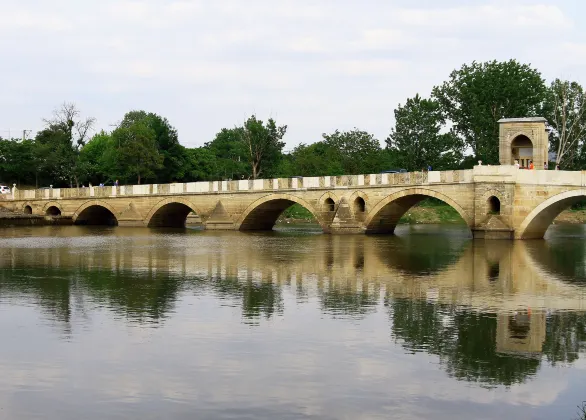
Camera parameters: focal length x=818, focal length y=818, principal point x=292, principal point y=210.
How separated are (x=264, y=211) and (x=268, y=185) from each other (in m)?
3.07

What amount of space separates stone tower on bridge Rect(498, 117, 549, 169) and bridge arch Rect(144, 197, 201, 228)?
19.3m

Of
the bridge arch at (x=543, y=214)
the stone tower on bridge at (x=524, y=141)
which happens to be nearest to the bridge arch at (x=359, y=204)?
the stone tower on bridge at (x=524, y=141)

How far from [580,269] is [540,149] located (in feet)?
60.2

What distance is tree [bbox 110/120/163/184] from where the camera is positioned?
2795 inches

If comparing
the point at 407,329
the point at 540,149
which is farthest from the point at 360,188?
the point at 407,329

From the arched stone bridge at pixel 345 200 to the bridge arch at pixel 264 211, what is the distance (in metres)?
0.07

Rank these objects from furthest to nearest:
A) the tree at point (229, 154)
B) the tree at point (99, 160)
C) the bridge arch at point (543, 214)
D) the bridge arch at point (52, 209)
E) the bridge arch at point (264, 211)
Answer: the tree at point (229, 154), the tree at point (99, 160), the bridge arch at point (52, 209), the bridge arch at point (264, 211), the bridge arch at point (543, 214)

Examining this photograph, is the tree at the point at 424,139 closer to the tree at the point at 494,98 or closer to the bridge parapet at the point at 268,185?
the tree at the point at 494,98

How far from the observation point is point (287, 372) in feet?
38.2

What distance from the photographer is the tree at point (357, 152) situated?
235ft

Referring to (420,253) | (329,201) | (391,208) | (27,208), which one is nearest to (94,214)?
(27,208)

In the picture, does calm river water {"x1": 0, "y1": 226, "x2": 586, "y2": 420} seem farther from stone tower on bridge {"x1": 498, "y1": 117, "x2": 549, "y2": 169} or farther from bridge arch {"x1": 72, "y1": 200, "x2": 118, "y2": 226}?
bridge arch {"x1": 72, "y1": 200, "x2": 118, "y2": 226}

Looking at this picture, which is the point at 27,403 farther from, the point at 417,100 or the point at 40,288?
the point at 417,100

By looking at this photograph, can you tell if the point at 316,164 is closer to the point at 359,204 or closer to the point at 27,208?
the point at 27,208
